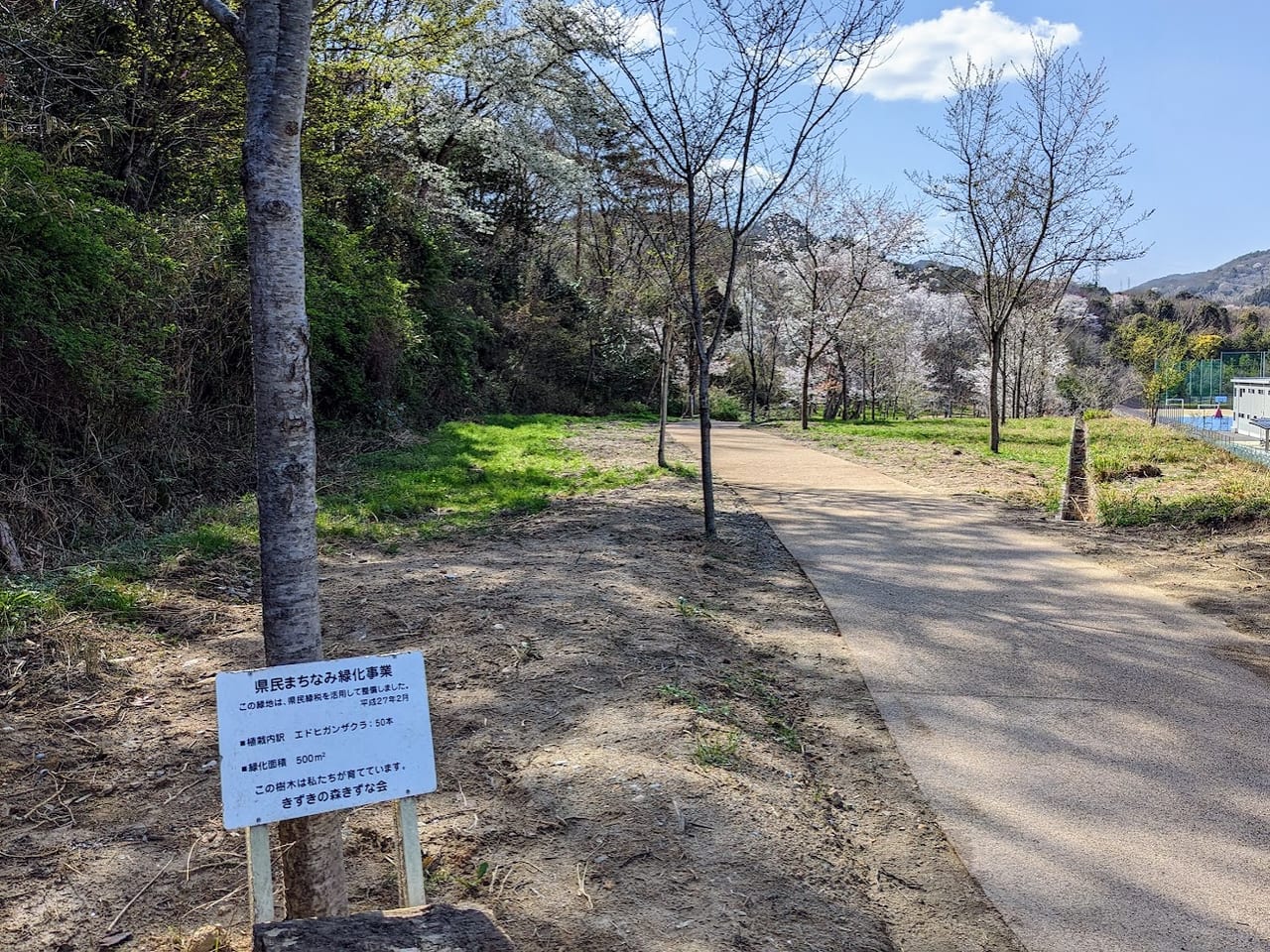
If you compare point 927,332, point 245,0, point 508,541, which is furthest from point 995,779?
point 927,332

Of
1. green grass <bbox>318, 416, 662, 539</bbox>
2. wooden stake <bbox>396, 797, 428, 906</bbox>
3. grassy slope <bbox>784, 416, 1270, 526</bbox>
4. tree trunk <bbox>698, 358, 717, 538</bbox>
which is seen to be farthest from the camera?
grassy slope <bbox>784, 416, 1270, 526</bbox>

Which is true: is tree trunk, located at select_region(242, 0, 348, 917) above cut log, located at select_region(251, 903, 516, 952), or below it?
above

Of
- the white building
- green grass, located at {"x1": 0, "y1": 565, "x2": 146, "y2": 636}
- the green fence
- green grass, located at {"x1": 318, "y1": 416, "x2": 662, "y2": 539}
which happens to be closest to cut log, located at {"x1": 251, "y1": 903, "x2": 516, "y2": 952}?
green grass, located at {"x1": 0, "y1": 565, "x2": 146, "y2": 636}

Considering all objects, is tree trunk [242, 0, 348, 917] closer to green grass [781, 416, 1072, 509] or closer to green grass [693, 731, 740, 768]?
green grass [693, 731, 740, 768]

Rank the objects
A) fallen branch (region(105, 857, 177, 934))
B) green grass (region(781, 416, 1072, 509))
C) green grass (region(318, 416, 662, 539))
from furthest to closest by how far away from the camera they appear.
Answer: green grass (region(781, 416, 1072, 509))
green grass (region(318, 416, 662, 539))
fallen branch (region(105, 857, 177, 934))

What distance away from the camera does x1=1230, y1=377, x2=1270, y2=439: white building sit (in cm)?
2083

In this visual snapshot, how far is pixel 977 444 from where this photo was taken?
1917 centimetres

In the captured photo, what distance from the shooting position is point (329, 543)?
7.32 m

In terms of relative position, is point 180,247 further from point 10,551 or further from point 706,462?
point 706,462

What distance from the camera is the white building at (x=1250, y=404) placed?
2083 cm

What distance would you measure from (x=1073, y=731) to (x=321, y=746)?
12.1ft

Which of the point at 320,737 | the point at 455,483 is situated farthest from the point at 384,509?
the point at 320,737

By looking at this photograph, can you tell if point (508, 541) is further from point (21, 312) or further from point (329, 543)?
point (21, 312)

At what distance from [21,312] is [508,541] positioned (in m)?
3.96
